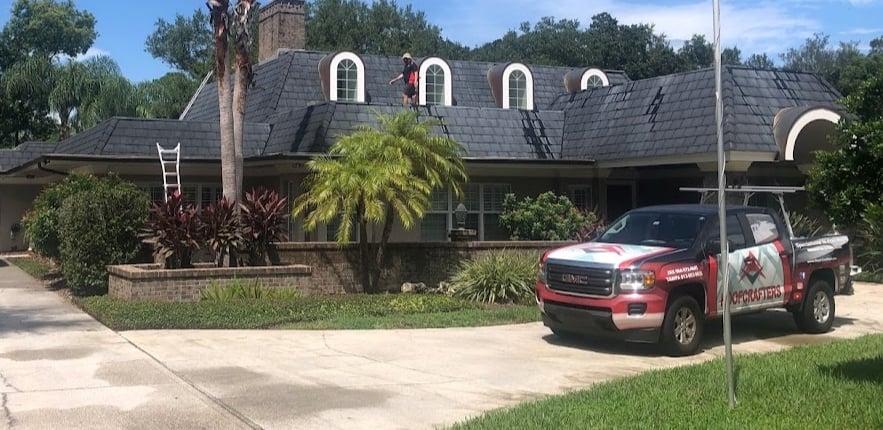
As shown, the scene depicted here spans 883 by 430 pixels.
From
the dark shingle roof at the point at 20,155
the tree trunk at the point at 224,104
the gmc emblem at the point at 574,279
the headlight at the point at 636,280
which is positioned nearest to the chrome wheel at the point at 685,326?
the headlight at the point at 636,280

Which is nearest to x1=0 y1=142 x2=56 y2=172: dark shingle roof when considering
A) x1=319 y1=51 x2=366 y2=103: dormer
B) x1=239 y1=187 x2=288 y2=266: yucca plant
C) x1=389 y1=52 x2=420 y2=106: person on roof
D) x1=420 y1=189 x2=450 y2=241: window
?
x1=319 y1=51 x2=366 y2=103: dormer

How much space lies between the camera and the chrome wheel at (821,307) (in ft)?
Result: 40.2

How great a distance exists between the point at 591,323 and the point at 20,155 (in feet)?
82.1

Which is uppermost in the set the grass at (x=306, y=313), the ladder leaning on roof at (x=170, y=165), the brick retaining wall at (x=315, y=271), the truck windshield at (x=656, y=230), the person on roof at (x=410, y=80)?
the person on roof at (x=410, y=80)

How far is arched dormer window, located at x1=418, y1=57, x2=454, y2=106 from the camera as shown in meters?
25.2

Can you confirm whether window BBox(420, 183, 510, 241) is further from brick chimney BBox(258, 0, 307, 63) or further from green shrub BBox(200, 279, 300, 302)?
brick chimney BBox(258, 0, 307, 63)

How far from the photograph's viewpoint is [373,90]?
25719 mm

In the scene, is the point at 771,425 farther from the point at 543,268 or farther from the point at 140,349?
the point at 140,349

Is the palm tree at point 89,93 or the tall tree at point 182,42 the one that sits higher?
the tall tree at point 182,42

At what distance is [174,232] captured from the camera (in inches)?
576

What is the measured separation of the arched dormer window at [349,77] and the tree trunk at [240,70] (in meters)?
7.86

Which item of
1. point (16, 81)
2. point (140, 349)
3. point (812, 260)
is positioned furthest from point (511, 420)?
point (16, 81)

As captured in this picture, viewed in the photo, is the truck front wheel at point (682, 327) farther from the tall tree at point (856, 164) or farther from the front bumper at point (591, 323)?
the tall tree at point (856, 164)

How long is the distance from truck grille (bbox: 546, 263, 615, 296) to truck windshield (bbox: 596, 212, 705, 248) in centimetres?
112
